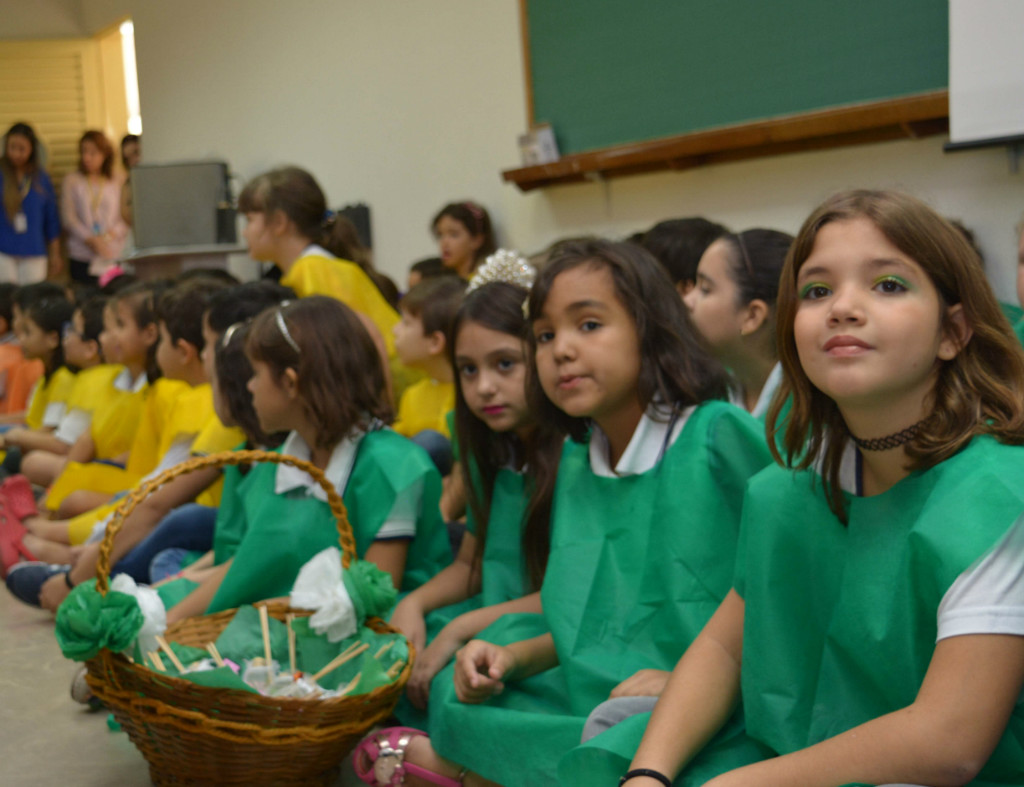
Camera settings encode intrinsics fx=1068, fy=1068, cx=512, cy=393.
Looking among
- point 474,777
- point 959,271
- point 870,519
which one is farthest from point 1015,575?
point 474,777

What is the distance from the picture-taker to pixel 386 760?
1.75m

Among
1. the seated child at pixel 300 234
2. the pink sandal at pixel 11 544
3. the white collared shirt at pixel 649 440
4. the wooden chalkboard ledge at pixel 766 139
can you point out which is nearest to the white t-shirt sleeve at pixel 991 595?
the white collared shirt at pixel 649 440

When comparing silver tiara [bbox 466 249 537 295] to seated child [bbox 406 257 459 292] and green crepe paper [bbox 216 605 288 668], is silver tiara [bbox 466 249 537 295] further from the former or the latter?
seated child [bbox 406 257 459 292]

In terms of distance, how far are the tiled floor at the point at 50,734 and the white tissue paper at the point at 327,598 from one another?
27cm

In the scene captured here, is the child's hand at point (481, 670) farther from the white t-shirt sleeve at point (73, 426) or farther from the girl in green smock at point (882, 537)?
the white t-shirt sleeve at point (73, 426)

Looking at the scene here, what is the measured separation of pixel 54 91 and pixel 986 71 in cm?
836

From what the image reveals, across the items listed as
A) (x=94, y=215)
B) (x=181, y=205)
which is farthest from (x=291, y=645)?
(x=94, y=215)

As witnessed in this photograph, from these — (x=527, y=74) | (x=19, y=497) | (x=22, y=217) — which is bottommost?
(x=19, y=497)

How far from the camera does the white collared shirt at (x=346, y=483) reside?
2121 millimetres

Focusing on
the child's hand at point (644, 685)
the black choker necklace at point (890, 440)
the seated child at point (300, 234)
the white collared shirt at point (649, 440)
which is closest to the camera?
the black choker necklace at point (890, 440)

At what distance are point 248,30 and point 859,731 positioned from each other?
649 centimetres

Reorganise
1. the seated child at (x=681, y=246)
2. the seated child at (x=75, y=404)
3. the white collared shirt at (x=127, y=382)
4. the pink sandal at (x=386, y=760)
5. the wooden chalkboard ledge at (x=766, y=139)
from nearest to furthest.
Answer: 1. the pink sandal at (x=386, y=760)
2. the seated child at (x=681, y=246)
3. the wooden chalkboard ledge at (x=766, y=139)
4. the white collared shirt at (x=127, y=382)
5. the seated child at (x=75, y=404)

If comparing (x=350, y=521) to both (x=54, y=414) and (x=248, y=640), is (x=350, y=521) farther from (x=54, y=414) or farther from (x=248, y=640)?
(x=54, y=414)

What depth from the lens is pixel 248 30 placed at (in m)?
6.64
